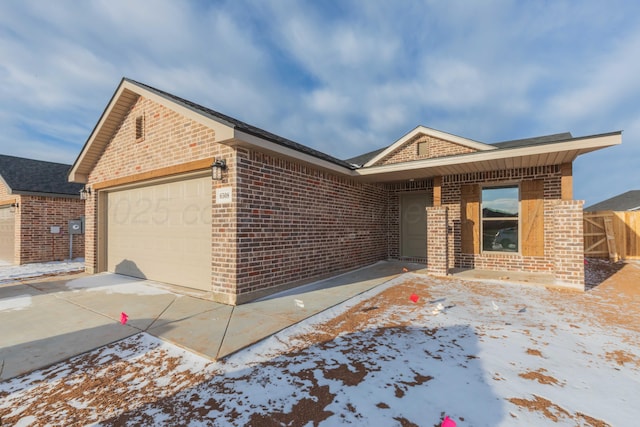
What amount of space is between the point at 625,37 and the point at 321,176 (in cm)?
1261

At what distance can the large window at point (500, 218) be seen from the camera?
7.64 meters

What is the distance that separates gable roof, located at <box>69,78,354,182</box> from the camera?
15.0ft

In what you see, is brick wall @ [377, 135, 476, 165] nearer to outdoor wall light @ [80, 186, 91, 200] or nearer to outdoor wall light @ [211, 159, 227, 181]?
outdoor wall light @ [211, 159, 227, 181]

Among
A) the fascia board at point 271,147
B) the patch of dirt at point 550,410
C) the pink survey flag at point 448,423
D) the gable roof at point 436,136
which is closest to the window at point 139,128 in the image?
the fascia board at point 271,147

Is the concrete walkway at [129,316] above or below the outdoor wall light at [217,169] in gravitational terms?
below

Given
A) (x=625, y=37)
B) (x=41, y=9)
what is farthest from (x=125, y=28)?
(x=625, y=37)

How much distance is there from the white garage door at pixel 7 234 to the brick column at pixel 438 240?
15996 millimetres

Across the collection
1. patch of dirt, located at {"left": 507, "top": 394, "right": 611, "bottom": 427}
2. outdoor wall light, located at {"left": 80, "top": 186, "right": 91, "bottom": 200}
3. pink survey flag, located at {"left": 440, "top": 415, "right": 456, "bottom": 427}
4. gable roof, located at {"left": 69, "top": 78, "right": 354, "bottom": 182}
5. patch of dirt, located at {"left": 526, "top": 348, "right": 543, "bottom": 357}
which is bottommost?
patch of dirt, located at {"left": 526, "top": 348, "right": 543, "bottom": 357}

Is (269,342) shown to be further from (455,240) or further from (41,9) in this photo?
(41,9)

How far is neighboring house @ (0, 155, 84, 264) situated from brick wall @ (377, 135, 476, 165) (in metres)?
13.6

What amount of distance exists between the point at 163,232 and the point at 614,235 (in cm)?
1569

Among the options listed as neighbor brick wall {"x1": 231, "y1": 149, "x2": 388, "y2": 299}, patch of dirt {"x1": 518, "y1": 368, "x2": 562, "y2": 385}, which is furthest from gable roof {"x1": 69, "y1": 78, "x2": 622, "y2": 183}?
patch of dirt {"x1": 518, "y1": 368, "x2": 562, "y2": 385}

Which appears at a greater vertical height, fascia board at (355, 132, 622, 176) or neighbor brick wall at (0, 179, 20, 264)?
fascia board at (355, 132, 622, 176)

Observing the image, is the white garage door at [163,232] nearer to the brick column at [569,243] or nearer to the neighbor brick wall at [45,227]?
the neighbor brick wall at [45,227]
